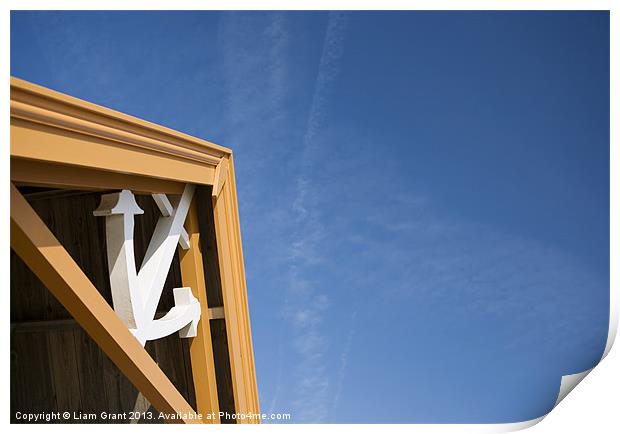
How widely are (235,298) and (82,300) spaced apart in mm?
823

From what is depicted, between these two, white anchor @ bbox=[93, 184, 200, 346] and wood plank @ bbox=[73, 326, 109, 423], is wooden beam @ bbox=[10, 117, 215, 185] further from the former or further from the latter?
wood plank @ bbox=[73, 326, 109, 423]

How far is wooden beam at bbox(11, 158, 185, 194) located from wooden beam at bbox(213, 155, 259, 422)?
424mm

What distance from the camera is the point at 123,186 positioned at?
1162 mm

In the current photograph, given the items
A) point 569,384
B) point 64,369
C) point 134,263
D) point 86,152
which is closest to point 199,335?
point 134,263

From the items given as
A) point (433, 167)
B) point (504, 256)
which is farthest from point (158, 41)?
point (504, 256)

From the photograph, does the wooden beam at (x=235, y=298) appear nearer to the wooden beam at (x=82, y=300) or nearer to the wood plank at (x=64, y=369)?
the wooden beam at (x=82, y=300)

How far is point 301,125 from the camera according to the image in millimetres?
5215

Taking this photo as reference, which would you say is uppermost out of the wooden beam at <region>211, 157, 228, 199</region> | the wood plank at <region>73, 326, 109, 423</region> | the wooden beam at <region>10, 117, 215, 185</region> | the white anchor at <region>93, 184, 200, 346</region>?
the wooden beam at <region>211, 157, 228, 199</region>

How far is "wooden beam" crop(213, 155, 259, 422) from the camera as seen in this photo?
1.68 metres

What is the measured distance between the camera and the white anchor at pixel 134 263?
3.89 ft

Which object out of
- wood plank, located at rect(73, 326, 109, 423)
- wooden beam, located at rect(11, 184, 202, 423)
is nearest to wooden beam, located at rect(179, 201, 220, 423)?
wooden beam, located at rect(11, 184, 202, 423)
